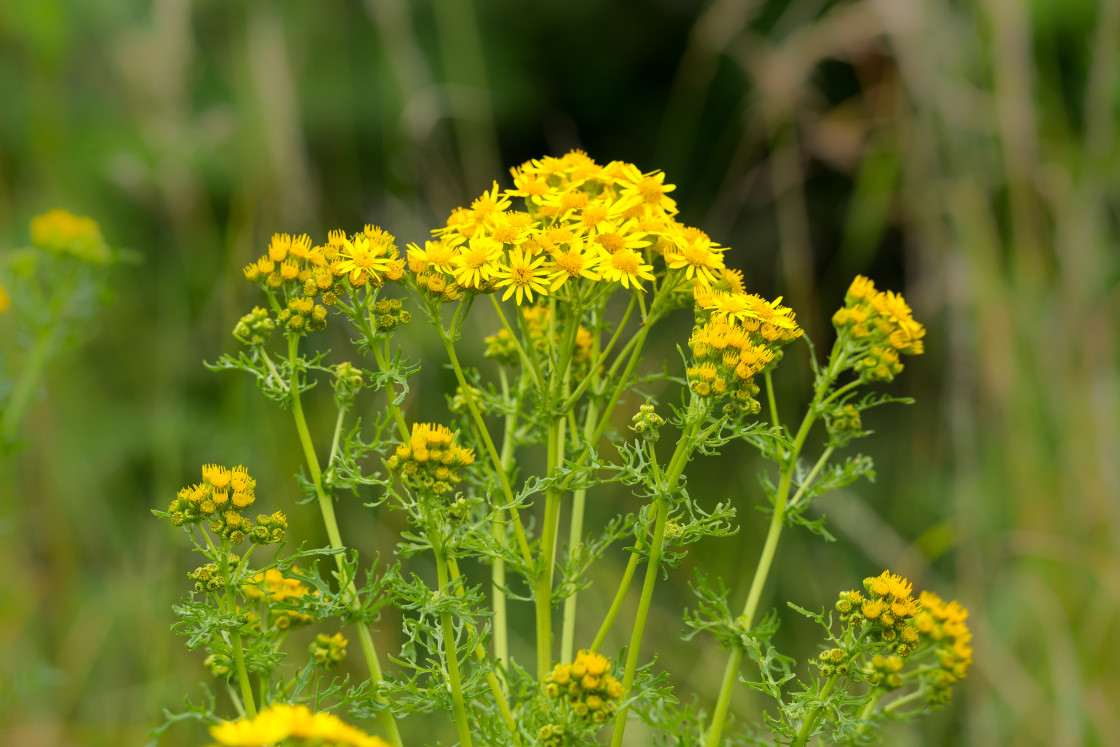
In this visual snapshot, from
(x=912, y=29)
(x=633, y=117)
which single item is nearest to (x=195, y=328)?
(x=912, y=29)

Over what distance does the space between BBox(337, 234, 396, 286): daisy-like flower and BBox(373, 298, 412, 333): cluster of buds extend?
0.05 m

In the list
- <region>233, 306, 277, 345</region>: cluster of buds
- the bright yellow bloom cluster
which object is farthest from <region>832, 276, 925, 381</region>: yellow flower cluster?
the bright yellow bloom cluster

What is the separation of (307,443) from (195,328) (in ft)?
11.1

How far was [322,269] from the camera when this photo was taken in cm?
182

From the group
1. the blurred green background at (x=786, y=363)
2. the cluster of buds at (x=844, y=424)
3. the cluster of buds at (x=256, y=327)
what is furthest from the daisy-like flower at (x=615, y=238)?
the blurred green background at (x=786, y=363)

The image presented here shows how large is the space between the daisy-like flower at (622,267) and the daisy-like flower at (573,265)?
2 cm

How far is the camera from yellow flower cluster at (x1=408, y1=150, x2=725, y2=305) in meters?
1.76

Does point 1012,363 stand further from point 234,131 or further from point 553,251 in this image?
Result: point 234,131

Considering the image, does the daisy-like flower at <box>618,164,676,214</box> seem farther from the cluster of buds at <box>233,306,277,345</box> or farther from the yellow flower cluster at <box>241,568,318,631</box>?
the yellow flower cluster at <box>241,568,318,631</box>

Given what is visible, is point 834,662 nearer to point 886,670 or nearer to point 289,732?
point 886,670

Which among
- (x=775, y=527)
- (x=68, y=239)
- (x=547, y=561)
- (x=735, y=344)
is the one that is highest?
(x=68, y=239)

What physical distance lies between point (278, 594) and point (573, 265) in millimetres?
827

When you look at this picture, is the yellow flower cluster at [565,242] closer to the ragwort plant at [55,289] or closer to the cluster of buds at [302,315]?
the cluster of buds at [302,315]

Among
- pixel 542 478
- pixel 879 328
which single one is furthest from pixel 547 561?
pixel 879 328
